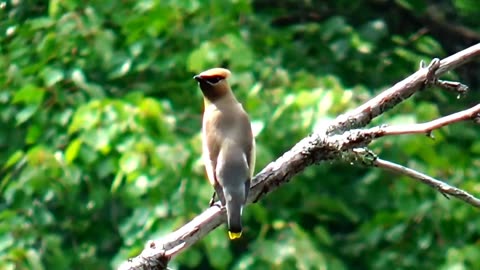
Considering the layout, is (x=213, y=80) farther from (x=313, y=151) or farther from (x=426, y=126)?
(x=426, y=126)

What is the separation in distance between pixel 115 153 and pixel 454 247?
5.88ft

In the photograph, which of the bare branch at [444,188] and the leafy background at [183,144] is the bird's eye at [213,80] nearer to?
the leafy background at [183,144]

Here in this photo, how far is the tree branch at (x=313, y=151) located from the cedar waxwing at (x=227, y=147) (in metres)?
0.15

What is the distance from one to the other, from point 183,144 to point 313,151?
8.29ft

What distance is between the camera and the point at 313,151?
3406mm

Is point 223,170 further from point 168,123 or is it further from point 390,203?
point 390,203

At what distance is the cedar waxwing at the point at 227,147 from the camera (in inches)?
147

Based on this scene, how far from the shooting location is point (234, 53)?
6203 millimetres

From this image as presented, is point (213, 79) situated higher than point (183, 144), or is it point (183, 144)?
point (213, 79)

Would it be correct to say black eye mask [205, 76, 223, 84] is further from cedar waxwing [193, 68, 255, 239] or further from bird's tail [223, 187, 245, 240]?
bird's tail [223, 187, 245, 240]

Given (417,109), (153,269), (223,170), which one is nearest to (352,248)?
(417,109)

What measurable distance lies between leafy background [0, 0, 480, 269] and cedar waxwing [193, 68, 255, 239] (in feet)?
3.34

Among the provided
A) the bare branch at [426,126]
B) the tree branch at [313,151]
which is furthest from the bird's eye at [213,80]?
the bare branch at [426,126]

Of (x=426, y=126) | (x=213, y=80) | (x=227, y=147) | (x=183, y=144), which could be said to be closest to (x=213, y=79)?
(x=213, y=80)
